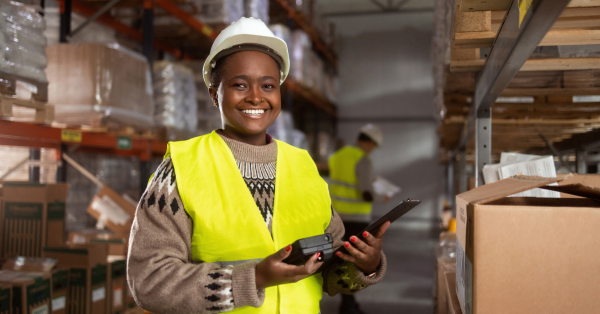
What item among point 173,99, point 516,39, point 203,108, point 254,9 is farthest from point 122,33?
point 516,39

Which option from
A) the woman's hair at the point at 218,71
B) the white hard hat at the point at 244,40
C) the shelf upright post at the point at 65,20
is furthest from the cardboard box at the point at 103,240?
the white hard hat at the point at 244,40

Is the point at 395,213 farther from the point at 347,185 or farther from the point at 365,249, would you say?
the point at 347,185

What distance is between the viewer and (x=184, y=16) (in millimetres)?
4484

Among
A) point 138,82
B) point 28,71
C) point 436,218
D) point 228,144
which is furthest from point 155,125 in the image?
point 436,218

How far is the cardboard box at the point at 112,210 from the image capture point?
3512mm

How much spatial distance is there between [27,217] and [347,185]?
3207 mm

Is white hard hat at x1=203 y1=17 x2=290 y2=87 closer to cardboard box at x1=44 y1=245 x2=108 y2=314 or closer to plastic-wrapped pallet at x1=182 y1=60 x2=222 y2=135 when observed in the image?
cardboard box at x1=44 y1=245 x2=108 y2=314

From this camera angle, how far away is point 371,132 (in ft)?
17.4

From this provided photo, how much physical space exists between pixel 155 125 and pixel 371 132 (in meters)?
2.50

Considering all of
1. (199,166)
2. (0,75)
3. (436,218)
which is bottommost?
(436,218)

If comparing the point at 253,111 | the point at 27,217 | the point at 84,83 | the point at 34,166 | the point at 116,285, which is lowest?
the point at 116,285

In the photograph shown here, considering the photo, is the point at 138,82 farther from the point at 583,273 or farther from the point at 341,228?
the point at 583,273

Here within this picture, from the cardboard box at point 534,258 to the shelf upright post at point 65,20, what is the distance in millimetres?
4008

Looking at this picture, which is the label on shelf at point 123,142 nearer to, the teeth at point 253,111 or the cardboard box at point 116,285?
the cardboard box at point 116,285
